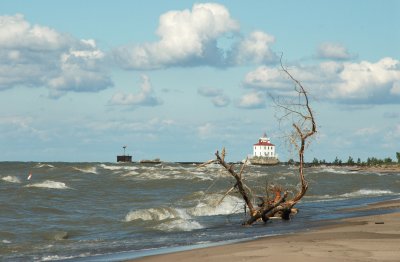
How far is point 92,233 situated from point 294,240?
29.8ft

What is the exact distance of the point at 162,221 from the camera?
1003 inches

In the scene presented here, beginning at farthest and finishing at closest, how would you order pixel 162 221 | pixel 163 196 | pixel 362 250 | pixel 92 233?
pixel 163 196, pixel 162 221, pixel 92 233, pixel 362 250

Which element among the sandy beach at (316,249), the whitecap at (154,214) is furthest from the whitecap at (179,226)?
the sandy beach at (316,249)

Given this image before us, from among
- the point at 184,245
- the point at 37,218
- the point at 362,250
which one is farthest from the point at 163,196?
the point at 362,250

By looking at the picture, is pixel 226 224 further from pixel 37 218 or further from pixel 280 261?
pixel 280 261

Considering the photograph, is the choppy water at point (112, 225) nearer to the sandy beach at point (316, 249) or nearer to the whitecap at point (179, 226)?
the whitecap at point (179, 226)

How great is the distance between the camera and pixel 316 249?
13.1m

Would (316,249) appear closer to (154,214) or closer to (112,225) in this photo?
(112,225)

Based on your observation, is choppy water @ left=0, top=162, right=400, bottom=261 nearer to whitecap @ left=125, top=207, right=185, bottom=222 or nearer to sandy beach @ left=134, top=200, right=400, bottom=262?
whitecap @ left=125, top=207, right=185, bottom=222

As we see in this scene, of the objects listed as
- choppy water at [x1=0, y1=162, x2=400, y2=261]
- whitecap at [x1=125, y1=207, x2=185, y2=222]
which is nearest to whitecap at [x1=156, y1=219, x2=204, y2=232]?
choppy water at [x1=0, y1=162, x2=400, y2=261]

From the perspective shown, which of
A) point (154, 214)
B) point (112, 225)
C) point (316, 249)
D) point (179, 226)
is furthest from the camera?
point (154, 214)

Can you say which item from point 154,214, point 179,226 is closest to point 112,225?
point 154,214

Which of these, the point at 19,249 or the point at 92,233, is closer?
the point at 19,249

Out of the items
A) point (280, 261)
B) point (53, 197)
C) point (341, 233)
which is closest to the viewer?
point (280, 261)
